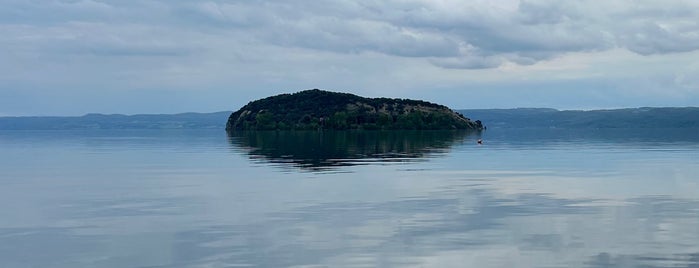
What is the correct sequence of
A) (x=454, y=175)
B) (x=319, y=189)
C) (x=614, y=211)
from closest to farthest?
(x=614, y=211) < (x=319, y=189) < (x=454, y=175)

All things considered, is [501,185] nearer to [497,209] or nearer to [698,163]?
[497,209]

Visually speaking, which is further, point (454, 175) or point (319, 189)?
point (454, 175)

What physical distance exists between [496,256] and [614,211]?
13.3 m

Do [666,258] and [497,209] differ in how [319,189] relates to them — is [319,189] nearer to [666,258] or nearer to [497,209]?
[497,209]

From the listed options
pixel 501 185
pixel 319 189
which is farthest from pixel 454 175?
pixel 319 189

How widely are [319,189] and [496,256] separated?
23.4m

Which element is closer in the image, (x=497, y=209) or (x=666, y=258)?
(x=666, y=258)

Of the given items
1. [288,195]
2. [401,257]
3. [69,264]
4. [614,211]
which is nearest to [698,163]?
[614,211]

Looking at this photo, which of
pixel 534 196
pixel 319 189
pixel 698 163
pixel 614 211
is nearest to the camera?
pixel 614 211

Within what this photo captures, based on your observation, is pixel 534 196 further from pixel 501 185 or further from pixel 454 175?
pixel 454 175

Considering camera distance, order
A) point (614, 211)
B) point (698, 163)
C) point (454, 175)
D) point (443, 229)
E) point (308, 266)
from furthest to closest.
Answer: point (698, 163)
point (454, 175)
point (614, 211)
point (443, 229)
point (308, 266)

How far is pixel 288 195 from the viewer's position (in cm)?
4562

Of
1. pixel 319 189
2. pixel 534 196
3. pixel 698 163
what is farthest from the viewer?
pixel 698 163

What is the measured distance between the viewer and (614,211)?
1467 inches
